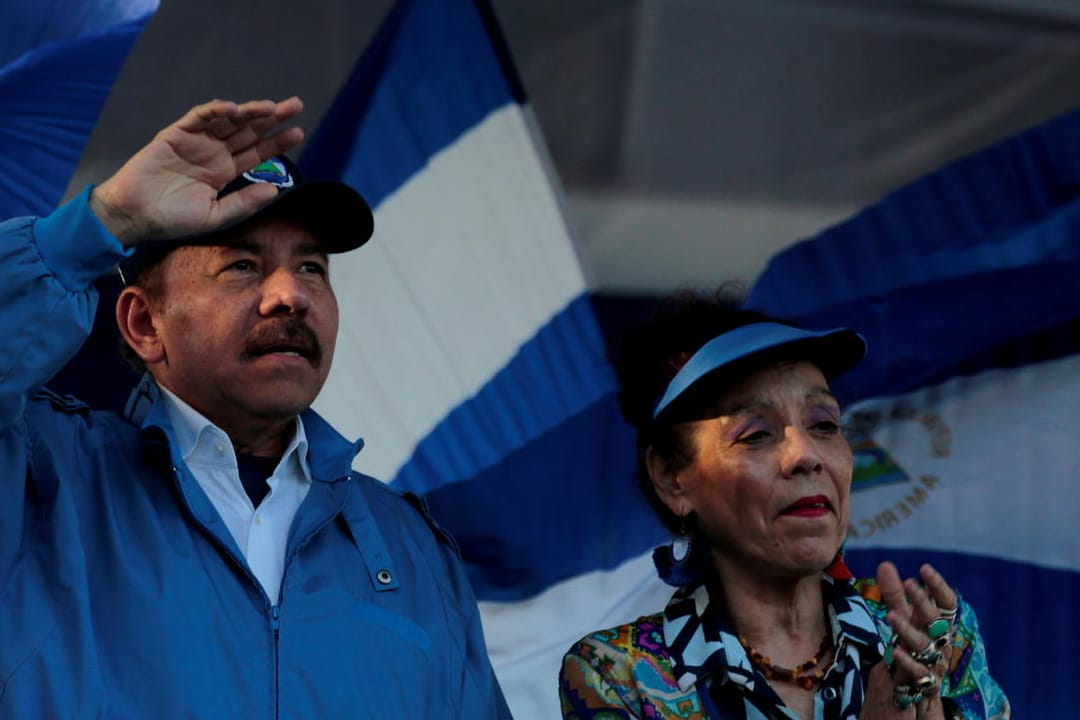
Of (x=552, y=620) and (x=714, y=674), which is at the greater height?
(x=714, y=674)

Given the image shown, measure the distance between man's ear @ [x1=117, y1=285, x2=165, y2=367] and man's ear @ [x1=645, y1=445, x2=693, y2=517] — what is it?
2.26 feet

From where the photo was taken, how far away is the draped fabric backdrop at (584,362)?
280cm

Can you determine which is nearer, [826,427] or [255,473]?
[255,473]

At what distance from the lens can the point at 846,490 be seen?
207cm

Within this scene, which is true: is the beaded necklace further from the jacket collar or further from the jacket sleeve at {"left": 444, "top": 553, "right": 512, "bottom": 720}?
the jacket collar

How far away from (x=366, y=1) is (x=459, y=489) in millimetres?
1119

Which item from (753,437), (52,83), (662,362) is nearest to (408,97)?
(52,83)

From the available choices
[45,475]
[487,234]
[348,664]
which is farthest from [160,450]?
[487,234]

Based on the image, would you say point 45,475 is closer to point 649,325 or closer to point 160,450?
point 160,450

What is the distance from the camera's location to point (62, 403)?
1.89 metres

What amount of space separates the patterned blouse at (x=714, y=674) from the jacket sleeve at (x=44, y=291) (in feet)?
2.60

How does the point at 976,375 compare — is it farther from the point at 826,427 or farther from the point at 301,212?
the point at 301,212

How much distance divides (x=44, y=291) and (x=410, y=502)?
0.68 meters

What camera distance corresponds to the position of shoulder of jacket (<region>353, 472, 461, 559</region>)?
2.10 m
